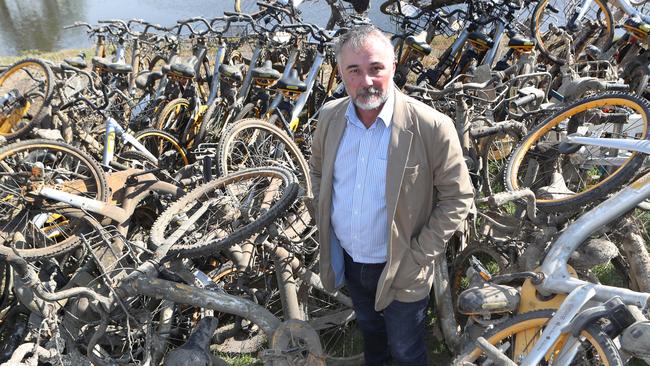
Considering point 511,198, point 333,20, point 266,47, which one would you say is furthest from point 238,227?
point 333,20

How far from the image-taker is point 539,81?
5.59 m

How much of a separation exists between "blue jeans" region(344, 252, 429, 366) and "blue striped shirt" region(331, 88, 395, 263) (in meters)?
0.13

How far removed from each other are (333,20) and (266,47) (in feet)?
7.83

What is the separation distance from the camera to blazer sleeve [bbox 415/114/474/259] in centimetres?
218

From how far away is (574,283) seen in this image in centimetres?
232

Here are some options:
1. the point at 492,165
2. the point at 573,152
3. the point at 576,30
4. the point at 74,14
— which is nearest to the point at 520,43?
the point at 576,30

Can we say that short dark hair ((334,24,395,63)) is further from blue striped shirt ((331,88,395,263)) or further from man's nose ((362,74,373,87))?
blue striped shirt ((331,88,395,263))

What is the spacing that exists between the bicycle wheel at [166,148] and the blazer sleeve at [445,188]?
142 inches

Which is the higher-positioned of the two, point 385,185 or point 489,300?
point 385,185

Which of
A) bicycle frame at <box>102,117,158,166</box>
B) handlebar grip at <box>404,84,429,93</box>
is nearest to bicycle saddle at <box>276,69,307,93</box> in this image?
handlebar grip at <box>404,84,429,93</box>

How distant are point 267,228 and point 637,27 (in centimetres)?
522

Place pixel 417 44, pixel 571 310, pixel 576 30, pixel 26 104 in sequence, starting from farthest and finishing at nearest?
pixel 576 30 < pixel 417 44 < pixel 26 104 < pixel 571 310

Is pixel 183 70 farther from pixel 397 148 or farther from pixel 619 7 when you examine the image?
pixel 619 7

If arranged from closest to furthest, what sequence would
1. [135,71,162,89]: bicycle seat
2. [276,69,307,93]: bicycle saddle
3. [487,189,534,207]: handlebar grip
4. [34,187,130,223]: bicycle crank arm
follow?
[487,189,534,207]: handlebar grip
[34,187,130,223]: bicycle crank arm
[276,69,307,93]: bicycle saddle
[135,71,162,89]: bicycle seat
